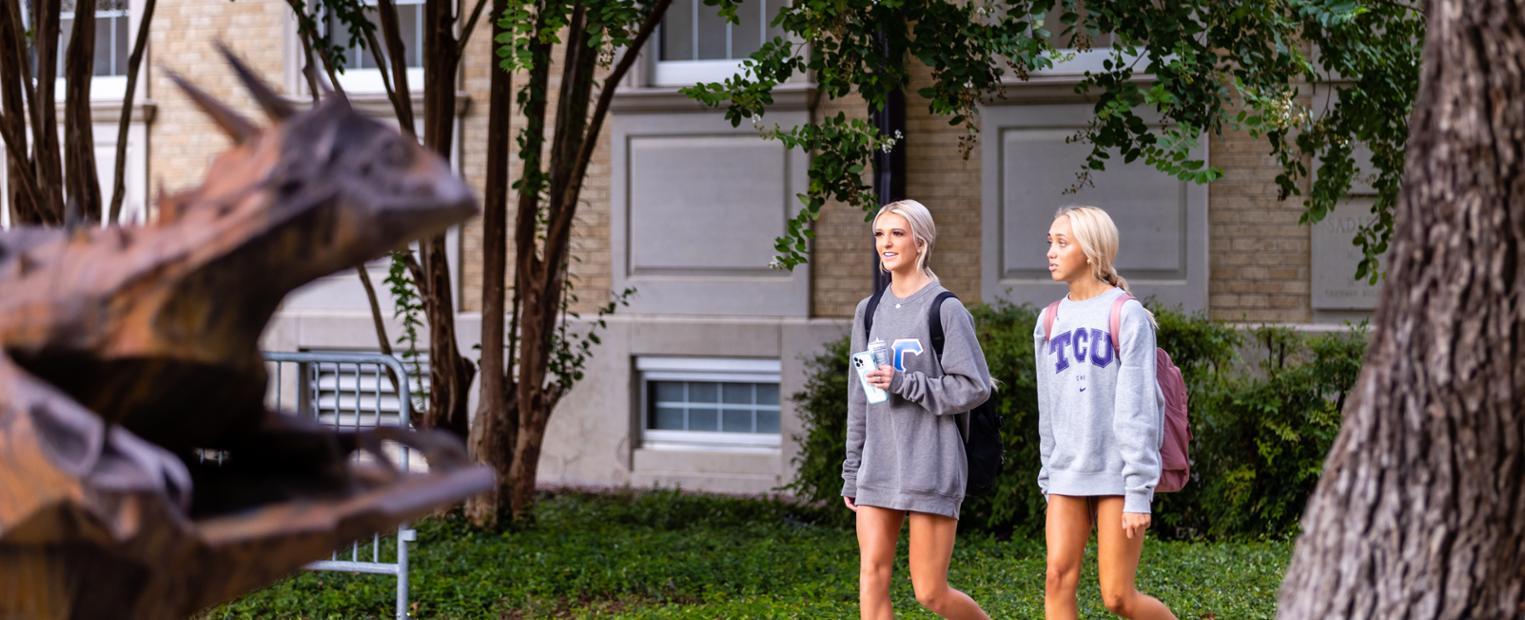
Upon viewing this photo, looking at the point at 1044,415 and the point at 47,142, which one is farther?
the point at 47,142

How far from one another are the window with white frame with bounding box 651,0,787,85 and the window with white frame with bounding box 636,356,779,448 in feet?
7.10

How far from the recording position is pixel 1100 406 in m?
5.10

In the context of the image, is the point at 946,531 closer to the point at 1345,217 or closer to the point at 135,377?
the point at 135,377

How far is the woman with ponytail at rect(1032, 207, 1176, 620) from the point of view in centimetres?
497

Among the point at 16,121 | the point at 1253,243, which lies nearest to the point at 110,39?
the point at 16,121

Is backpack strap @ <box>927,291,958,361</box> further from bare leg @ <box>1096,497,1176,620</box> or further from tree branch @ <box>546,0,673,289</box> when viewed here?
tree branch @ <box>546,0,673,289</box>

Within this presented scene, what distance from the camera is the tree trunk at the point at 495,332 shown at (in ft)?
29.1

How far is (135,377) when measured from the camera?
1.92 m

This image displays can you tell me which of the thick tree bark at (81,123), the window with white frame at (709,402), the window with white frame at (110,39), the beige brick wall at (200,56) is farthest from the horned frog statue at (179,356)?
the window with white frame at (110,39)

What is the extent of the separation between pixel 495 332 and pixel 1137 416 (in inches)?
191

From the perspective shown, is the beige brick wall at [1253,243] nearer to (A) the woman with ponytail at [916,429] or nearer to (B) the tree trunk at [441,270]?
(B) the tree trunk at [441,270]

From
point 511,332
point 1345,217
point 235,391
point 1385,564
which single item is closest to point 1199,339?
point 1345,217

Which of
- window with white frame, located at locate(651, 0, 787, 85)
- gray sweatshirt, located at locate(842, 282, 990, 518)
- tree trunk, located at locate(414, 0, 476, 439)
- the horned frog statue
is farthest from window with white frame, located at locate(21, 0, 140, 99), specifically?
the horned frog statue

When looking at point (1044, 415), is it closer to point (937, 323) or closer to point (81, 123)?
point (937, 323)
